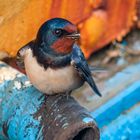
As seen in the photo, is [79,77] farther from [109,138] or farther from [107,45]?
[107,45]

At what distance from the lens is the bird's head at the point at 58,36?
2.90m

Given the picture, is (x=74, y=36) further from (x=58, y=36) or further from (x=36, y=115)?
(x=36, y=115)

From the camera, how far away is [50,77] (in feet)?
9.84

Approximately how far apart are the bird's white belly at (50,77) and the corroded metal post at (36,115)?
2.0 inches

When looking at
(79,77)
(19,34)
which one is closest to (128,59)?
(19,34)

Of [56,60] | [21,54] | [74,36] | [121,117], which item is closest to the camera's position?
[74,36]

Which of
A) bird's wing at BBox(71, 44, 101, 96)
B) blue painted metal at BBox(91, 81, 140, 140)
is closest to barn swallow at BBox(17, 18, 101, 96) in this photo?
bird's wing at BBox(71, 44, 101, 96)

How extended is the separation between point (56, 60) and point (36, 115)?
28 centimetres

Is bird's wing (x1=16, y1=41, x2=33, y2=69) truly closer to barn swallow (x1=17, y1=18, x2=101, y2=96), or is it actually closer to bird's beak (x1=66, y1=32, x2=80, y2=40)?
barn swallow (x1=17, y1=18, x2=101, y2=96)

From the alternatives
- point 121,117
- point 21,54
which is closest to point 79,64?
point 21,54

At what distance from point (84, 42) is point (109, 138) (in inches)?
30.6

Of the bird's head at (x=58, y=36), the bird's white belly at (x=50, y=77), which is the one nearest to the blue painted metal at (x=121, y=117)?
the bird's white belly at (x=50, y=77)

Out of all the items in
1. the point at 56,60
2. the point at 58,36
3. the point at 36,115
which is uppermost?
the point at 58,36

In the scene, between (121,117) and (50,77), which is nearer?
(50,77)
